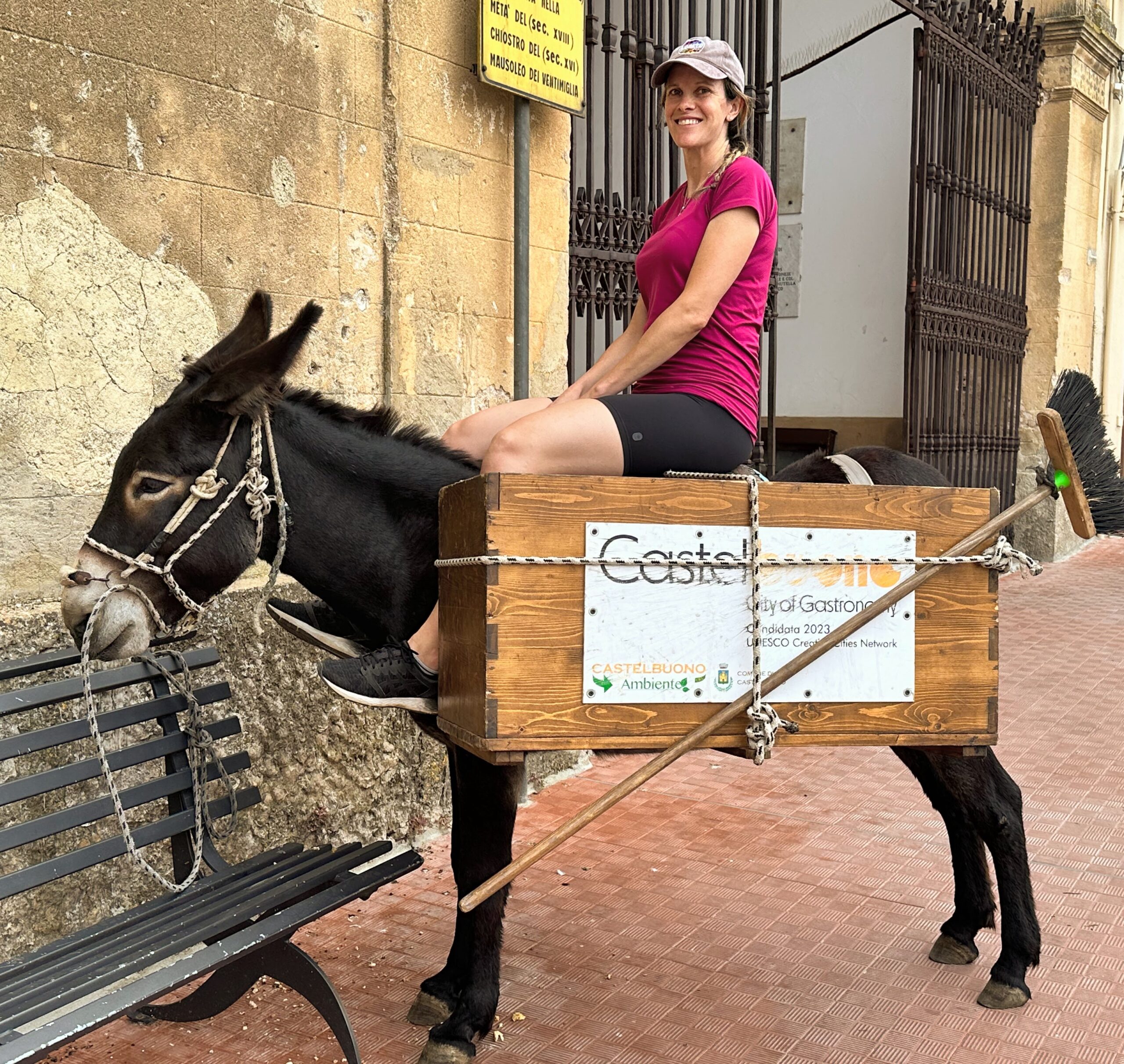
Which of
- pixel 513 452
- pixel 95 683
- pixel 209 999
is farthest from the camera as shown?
pixel 209 999

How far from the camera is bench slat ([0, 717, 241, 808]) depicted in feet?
8.46

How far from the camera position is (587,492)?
244 cm

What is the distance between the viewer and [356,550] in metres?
2.89

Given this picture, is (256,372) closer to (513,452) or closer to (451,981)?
(513,452)

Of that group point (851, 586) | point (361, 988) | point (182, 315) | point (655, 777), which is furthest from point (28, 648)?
point (655, 777)

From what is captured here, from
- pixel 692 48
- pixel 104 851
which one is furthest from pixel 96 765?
pixel 692 48

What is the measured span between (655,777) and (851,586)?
302 cm

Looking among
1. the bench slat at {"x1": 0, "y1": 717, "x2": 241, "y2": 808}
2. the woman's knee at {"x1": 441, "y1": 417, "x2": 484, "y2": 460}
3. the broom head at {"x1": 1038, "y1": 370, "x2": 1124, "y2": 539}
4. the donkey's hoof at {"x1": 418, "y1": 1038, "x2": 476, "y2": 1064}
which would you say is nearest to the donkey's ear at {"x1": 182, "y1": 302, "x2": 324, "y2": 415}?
the woman's knee at {"x1": 441, "y1": 417, "x2": 484, "y2": 460}

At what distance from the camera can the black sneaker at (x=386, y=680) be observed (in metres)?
2.77

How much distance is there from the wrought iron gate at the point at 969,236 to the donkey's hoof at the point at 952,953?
244 inches

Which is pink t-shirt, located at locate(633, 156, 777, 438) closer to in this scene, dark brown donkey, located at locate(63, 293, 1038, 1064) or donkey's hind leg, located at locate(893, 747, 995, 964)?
dark brown donkey, located at locate(63, 293, 1038, 1064)

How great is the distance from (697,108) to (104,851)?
2.39m

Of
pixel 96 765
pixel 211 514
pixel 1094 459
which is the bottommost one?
pixel 96 765

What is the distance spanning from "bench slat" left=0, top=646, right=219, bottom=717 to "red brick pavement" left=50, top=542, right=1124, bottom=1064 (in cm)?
98
